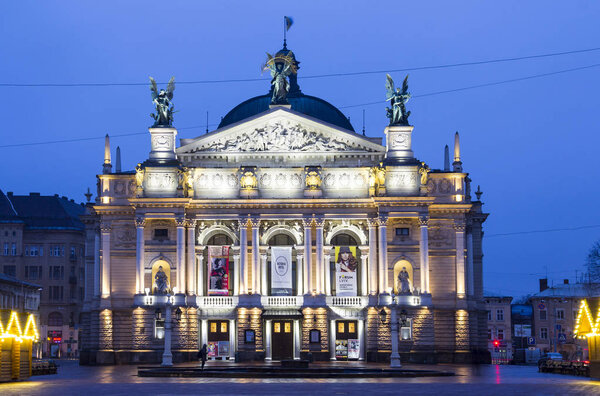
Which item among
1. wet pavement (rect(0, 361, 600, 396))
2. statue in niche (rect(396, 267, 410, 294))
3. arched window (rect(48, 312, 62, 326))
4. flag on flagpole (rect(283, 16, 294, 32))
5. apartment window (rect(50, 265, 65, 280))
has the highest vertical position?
flag on flagpole (rect(283, 16, 294, 32))

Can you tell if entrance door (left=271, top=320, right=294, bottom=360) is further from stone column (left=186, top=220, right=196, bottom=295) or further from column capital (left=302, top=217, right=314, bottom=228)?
column capital (left=302, top=217, right=314, bottom=228)

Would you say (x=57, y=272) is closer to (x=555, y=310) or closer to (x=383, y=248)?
(x=383, y=248)

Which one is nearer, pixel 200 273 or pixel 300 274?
pixel 300 274

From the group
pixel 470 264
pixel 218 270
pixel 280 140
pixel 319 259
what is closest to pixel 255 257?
pixel 218 270

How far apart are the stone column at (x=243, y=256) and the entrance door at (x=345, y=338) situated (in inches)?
329

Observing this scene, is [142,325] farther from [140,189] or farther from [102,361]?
[140,189]

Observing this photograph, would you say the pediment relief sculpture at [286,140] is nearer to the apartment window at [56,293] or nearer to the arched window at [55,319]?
the apartment window at [56,293]

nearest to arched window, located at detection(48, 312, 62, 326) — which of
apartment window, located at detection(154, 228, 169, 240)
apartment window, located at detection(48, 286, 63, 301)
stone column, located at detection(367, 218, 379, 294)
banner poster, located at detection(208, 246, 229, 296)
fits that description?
apartment window, located at detection(48, 286, 63, 301)

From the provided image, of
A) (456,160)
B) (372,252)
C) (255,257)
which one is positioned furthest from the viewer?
(456,160)

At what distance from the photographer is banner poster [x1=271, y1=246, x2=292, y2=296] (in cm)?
8525

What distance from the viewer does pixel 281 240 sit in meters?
88.1

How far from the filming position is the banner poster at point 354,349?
280 ft

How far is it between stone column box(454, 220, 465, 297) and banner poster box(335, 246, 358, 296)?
858cm

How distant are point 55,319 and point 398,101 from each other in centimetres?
6463
